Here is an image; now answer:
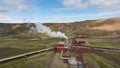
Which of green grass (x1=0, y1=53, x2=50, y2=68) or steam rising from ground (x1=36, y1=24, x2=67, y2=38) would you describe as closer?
green grass (x1=0, y1=53, x2=50, y2=68)

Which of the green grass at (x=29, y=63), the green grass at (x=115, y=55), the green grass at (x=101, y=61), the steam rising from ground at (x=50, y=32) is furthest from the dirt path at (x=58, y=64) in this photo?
the steam rising from ground at (x=50, y=32)

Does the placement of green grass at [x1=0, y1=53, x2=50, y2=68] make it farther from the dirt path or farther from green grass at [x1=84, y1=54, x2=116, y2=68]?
green grass at [x1=84, y1=54, x2=116, y2=68]

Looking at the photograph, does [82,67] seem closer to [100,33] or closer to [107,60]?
[107,60]

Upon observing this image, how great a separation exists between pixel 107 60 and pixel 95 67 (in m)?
6.90

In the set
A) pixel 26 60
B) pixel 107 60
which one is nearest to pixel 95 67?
pixel 107 60

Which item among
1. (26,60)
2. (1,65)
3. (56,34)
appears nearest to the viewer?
(1,65)

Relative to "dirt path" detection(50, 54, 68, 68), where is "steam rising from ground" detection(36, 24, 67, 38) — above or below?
above

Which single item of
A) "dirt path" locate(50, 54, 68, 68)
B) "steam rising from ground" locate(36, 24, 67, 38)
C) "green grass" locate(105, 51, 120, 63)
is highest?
"steam rising from ground" locate(36, 24, 67, 38)

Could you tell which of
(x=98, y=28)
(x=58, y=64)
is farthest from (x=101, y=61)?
(x=98, y=28)

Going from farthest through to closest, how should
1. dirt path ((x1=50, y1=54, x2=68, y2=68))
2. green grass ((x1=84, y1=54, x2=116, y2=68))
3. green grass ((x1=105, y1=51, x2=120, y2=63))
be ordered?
green grass ((x1=105, y1=51, x2=120, y2=63)) < green grass ((x1=84, y1=54, x2=116, y2=68)) < dirt path ((x1=50, y1=54, x2=68, y2=68))

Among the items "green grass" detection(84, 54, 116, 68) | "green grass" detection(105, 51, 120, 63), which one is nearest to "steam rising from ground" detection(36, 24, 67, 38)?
"green grass" detection(105, 51, 120, 63)

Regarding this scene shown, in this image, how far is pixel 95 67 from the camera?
43562 millimetres

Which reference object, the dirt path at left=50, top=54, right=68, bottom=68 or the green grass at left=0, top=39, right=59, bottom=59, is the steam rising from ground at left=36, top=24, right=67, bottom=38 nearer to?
the green grass at left=0, top=39, right=59, bottom=59

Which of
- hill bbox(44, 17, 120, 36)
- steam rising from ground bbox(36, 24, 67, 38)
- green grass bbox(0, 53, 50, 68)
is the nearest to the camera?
green grass bbox(0, 53, 50, 68)
